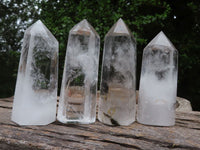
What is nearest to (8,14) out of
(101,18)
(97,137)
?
(101,18)

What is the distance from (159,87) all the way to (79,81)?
0.36 meters

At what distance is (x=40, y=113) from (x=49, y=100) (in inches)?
2.5

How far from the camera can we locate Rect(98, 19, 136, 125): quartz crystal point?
0.77 m

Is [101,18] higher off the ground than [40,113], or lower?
higher

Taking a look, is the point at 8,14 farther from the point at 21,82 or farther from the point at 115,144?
the point at 115,144

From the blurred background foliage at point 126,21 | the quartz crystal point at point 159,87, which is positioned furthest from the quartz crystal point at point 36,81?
the blurred background foliage at point 126,21

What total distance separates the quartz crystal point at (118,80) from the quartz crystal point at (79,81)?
0.20 feet

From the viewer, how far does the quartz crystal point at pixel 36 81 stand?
0.72m

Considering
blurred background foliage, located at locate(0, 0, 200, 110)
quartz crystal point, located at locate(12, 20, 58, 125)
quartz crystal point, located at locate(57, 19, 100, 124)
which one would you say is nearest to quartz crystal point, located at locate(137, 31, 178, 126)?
quartz crystal point, located at locate(57, 19, 100, 124)

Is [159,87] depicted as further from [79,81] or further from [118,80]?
[79,81]

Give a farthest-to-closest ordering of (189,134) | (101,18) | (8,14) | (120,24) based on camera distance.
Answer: (8,14) < (101,18) < (120,24) < (189,134)

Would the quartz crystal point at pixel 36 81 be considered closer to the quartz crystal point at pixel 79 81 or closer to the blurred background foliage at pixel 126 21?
the quartz crystal point at pixel 79 81

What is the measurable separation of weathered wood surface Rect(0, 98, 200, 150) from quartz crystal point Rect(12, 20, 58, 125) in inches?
1.9

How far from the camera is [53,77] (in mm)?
781
